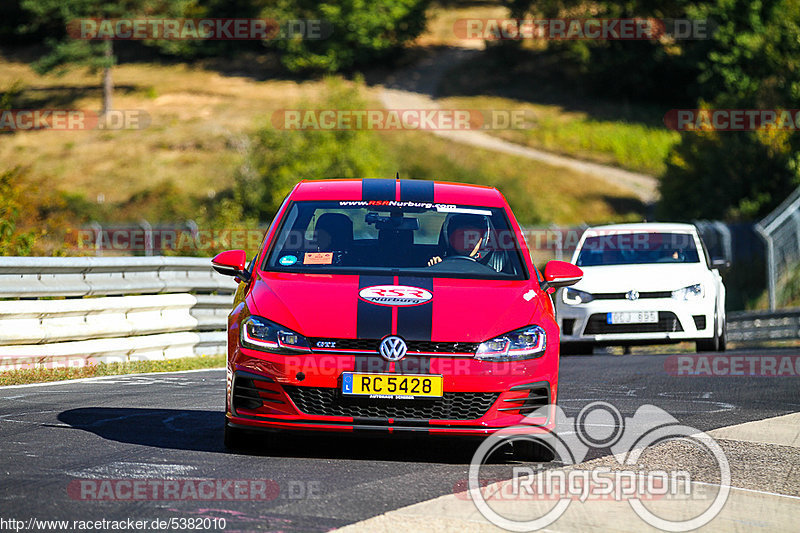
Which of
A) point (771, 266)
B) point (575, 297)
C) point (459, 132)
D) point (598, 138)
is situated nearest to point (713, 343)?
point (575, 297)

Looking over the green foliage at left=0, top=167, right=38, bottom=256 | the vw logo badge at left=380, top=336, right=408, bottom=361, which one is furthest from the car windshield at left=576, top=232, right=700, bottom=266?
the vw logo badge at left=380, top=336, right=408, bottom=361

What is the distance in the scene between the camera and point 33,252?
1405cm

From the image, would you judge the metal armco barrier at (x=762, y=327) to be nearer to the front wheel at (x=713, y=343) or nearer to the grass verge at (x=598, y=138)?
the front wheel at (x=713, y=343)

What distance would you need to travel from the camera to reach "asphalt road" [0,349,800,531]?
205 inches

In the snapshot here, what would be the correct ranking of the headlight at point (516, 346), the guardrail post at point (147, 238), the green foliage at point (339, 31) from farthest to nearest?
1. the green foliage at point (339, 31)
2. the guardrail post at point (147, 238)
3. the headlight at point (516, 346)

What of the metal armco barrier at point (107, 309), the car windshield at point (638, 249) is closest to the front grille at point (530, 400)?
the metal armco barrier at point (107, 309)

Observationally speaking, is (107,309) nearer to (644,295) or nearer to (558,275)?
(558,275)

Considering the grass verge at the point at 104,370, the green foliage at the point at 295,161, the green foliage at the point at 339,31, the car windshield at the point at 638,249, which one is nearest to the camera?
the grass verge at the point at 104,370

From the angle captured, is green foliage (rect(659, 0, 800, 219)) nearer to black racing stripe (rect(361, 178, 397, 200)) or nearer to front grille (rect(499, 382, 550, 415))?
black racing stripe (rect(361, 178, 397, 200))

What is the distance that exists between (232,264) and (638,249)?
9.10 metres

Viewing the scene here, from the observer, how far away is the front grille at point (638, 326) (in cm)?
1421

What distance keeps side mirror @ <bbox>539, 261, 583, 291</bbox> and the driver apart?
439 millimetres

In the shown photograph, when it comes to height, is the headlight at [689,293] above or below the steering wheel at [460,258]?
below

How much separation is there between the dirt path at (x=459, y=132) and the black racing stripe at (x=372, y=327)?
43.8m
